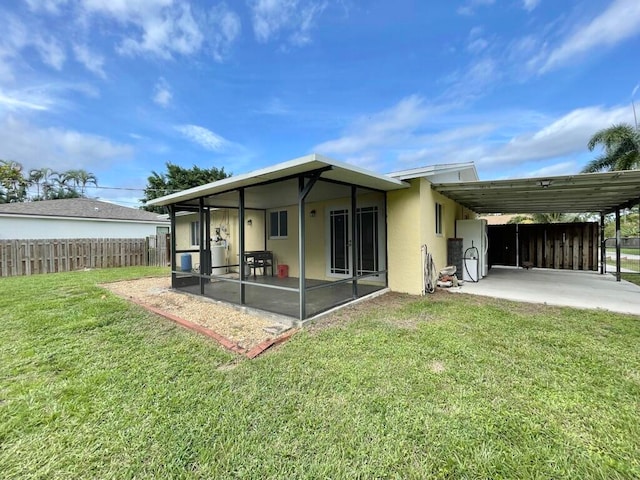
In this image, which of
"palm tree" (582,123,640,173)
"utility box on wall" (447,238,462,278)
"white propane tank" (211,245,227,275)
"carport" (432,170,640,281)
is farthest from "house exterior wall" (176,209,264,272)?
"palm tree" (582,123,640,173)

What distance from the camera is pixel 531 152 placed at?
106ft

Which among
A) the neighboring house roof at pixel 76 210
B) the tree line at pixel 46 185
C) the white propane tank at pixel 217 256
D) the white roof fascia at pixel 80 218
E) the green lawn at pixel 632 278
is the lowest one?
the green lawn at pixel 632 278

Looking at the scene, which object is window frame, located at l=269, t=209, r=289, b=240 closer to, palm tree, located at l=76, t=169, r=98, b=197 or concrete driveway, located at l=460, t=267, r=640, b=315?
concrete driveway, located at l=460, t=267, r=640, b=315

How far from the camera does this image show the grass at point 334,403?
74.9 inches

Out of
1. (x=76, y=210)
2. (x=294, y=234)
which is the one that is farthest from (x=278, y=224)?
(x=76, y=210)

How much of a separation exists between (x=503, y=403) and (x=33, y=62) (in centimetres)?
1604

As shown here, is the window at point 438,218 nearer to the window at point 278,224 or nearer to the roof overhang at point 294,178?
the roof overhang at point 294,178

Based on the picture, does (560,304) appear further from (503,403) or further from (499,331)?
(503,403)

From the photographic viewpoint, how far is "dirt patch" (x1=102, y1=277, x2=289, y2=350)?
4.40 meters

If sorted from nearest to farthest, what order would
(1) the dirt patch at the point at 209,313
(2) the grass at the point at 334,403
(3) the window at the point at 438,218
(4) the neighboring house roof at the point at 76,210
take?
1. (2) the grass at the point at 334,403
2. (1) the dirt patch at the point at 209,313
3. (3) the window at the point at 438,218
4. (4) the neighboring house roof at the point at 76,210

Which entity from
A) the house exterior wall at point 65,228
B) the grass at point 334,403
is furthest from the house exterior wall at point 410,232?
the house exterior wall at point 65,228

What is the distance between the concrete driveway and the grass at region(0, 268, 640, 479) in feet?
4.36

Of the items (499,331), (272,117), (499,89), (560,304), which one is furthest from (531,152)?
(499,331)

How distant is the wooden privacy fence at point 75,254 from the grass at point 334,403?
953 centimetres
